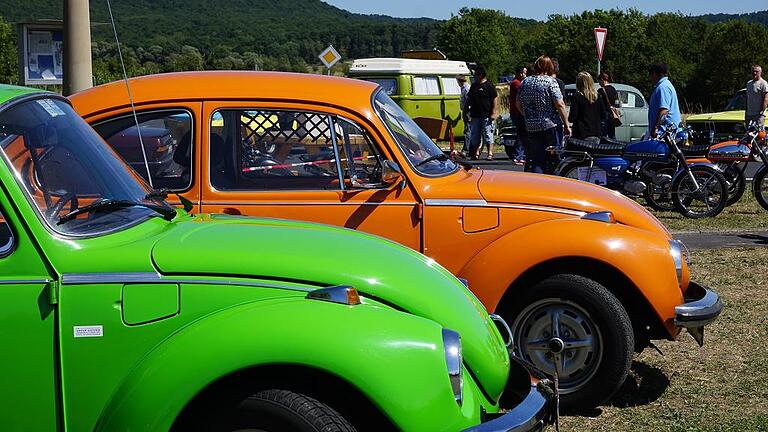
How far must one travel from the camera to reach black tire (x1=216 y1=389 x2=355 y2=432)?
315cm

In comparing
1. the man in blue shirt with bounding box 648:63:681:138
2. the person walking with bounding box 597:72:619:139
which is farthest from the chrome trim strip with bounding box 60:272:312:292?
the person walking with bounding box 597:72:619:139

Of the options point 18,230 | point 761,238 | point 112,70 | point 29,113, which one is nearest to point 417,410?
point 18,230

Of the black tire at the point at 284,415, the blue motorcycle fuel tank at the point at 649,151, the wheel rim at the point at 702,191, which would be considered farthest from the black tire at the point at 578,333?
the wheel rim at the point at 702,191

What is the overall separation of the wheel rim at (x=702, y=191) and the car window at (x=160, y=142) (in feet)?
26.1

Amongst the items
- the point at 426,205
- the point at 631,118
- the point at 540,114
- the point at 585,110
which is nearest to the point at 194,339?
the point at 426,205

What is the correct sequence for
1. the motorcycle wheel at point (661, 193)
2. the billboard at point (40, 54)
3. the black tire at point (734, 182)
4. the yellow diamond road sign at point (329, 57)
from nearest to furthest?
the billboard at point (40, 54) < the motorcycle wheel at point (661, 193) < the black tire at point (734, 182) < the yellow diamond road sign at point (329, 57)

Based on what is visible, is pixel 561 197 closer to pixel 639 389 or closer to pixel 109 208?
pixel 639 389

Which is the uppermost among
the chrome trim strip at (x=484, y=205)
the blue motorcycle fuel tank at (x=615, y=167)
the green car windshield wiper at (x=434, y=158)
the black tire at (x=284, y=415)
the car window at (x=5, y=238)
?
the green car windshield wiper at (x=434, y=158)

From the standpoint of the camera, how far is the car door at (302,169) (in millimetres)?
5578

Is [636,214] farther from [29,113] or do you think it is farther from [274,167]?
[29,113]

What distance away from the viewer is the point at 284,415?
315 cm

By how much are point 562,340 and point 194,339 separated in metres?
2.78

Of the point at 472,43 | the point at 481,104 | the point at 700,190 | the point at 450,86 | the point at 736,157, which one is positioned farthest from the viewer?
the point at 472,43

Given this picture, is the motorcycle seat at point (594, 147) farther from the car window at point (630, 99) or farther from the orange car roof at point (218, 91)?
the car window at point (630, 99)
